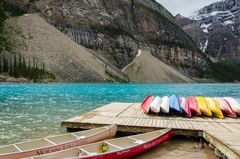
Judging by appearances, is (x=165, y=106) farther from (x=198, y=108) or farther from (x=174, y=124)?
(x=174, y=124)

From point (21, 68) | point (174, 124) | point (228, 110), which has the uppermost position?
point (21, 68)

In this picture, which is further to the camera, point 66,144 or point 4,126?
point 4,126

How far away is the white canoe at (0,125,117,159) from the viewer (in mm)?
12164

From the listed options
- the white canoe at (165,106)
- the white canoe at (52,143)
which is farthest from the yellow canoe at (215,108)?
the white canoe at (52,143)

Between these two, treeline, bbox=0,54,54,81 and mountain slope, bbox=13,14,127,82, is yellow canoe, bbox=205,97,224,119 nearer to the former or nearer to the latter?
mountain slope, bbox=13,14,127,82

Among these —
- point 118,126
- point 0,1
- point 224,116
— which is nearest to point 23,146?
point 118,126

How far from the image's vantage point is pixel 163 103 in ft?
74.6

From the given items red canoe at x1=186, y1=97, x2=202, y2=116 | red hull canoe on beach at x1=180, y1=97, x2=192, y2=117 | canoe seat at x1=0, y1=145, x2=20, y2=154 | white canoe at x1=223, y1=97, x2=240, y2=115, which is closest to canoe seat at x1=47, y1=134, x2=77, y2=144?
canoe seat at x1=0, y1=145, x2=20, y2=154

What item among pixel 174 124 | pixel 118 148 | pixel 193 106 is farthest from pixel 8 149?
pixel 193 106

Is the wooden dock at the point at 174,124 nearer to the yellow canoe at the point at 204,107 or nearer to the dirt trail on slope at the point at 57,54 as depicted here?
the yellow canoe at the point at 204,107

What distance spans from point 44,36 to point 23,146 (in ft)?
453

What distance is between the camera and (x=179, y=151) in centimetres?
1524

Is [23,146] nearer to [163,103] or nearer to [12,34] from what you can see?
[163,103]

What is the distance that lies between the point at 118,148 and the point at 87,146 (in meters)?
1.31
